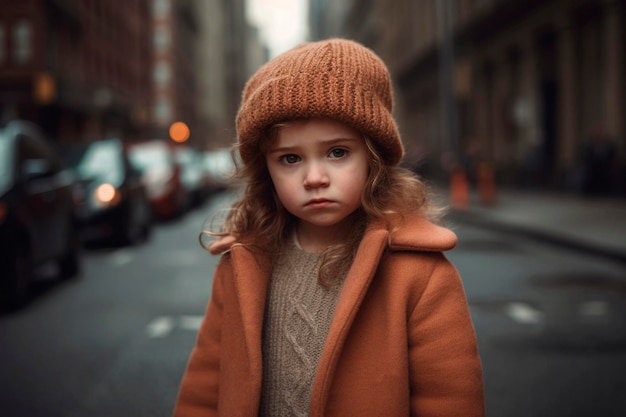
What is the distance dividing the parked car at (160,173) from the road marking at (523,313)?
34.8ft

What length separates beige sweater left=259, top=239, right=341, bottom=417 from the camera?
1.85 m

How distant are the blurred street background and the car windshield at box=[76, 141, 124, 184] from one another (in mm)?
32

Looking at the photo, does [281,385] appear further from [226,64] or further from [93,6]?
[226,64]

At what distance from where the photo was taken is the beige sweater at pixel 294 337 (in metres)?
1.85

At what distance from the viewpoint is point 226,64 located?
425ft

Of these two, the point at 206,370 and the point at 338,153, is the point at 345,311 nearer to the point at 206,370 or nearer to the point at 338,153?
the point at 338,153

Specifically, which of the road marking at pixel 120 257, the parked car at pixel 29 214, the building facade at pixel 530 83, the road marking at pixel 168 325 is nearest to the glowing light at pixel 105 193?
the road marking at pixel 120 257

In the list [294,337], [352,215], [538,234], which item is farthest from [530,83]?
[294,337]

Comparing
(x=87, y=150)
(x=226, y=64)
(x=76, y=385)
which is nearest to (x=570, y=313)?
(x=76, y=385)

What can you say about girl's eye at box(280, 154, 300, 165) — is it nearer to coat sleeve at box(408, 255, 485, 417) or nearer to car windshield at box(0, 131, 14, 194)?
coat sleeve at box(408, 255, 485, 417)

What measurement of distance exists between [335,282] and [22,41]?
112 feet

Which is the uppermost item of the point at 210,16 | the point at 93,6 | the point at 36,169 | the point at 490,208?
the point at 210,16

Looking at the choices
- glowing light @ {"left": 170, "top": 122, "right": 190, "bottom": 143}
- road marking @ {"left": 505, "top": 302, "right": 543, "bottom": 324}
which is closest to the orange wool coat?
road marking @ {"left": 505, "top": 302, "right": 543, "bottom": 324}

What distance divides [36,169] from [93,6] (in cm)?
3729
